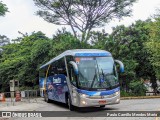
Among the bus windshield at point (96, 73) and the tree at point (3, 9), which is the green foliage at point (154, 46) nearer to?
the tree at point (3, 9)

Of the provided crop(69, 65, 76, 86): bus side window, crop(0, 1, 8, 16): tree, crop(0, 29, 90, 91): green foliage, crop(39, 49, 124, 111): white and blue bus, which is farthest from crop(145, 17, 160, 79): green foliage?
crop(69, 65, 76, 86): bus side window

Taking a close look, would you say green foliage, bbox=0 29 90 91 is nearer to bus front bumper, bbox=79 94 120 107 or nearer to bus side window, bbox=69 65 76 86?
bus side window, bbox=69 65 76 86

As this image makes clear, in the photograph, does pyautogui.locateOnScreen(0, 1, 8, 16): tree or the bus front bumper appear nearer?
the bus front bumper

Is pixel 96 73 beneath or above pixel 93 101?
above

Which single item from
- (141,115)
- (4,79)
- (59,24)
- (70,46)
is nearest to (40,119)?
(141,115)

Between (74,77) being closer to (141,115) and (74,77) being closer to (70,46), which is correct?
(141,115)

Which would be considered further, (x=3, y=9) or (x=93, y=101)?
(x=3, y=9)

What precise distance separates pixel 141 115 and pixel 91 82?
12.0 ft

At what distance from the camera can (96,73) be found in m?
17.4

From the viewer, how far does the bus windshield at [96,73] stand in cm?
1722

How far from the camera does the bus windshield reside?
1722cm

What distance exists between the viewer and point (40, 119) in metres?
15.5

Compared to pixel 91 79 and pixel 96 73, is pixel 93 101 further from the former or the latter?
pixel 96 73

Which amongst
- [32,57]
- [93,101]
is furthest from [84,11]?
[93,101]
